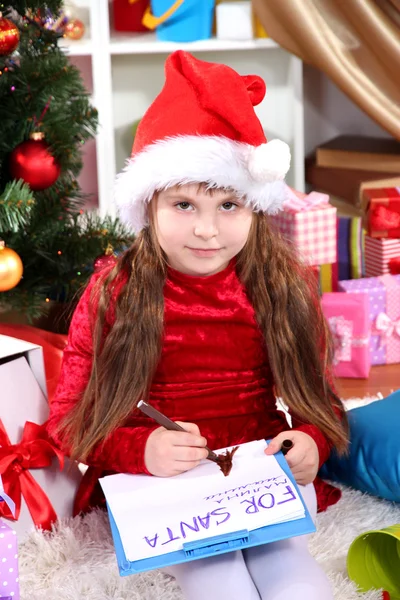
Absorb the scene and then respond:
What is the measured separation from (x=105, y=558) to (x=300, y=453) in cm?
33

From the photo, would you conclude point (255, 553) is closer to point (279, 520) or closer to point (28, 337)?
point (279, 520)

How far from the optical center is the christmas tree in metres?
1.62

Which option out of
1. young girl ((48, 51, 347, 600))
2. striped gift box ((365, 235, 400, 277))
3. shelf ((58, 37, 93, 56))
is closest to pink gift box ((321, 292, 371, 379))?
striped gift box ((365, 235, 400, 277))

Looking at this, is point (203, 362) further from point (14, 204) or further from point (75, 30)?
point (75, 30)

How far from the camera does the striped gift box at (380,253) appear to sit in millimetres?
2158

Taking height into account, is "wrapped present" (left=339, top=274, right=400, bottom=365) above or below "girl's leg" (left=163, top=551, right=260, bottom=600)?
below

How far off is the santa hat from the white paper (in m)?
0.36

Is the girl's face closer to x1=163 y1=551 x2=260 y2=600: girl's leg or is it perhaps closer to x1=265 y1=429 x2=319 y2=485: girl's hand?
x1=265 y1=429 x2=319 y2=485: girl's hand

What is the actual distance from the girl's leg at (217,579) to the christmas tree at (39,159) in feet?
2.31

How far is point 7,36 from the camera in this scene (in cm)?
154

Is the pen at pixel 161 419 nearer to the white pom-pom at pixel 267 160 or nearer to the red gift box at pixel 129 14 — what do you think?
the white pom-pom at pixel 267 160

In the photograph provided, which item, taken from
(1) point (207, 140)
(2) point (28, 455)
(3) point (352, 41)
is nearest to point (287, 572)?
(2) point (28, 455)

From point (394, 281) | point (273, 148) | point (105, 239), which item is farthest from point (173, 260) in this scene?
point (394, 281)

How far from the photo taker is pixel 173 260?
124 centimetres
